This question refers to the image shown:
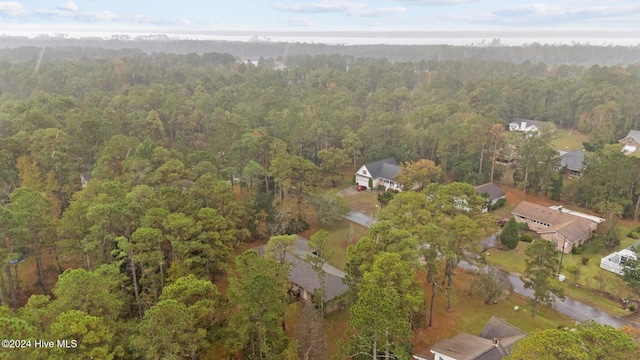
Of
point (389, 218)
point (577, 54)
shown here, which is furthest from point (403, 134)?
point (577, 54)

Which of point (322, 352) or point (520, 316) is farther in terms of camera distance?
point (520, 316)

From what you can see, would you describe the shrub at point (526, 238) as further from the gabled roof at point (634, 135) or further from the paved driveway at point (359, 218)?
the gabled roof at point (634, 135)

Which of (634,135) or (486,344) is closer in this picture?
(486,344)

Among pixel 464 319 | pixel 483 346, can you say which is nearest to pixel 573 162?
pixel 464 319

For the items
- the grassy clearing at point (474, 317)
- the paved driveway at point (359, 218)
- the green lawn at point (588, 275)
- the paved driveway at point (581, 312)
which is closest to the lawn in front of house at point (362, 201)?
the paved driveway at point (359, 218)

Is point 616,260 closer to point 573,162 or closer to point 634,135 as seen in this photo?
point 573,162

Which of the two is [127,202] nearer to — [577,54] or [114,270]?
[114,270]
